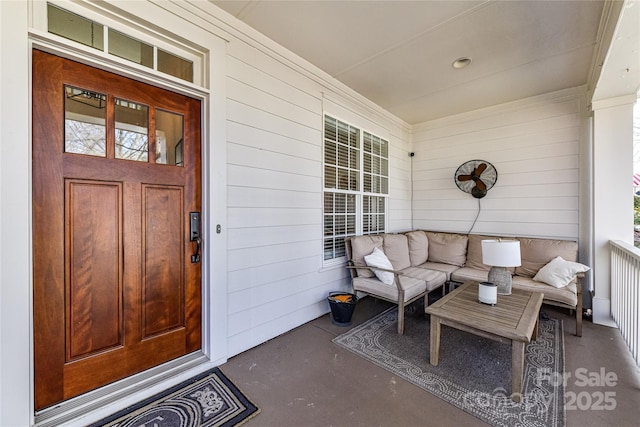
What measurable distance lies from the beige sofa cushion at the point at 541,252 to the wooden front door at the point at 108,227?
3713mm

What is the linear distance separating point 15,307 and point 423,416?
2.33 metres

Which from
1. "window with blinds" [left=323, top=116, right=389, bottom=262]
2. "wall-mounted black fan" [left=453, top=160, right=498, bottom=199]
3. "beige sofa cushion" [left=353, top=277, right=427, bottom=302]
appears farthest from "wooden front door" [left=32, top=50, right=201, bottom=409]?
"wall-mounted black fan" [left=453, top=160, right=498, bottom=199]

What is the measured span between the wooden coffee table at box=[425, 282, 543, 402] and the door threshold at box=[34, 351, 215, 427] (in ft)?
6.03

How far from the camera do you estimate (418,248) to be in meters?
3.94

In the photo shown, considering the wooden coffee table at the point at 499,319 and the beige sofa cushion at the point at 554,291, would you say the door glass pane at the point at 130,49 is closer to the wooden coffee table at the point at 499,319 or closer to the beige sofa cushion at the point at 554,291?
the wooden coffee table at the point at 499,319

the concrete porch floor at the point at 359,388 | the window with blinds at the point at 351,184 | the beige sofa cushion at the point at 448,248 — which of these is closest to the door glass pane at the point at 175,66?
the window with blinds at the point at 351,184

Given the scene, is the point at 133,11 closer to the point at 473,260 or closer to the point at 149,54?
the point at 149,54

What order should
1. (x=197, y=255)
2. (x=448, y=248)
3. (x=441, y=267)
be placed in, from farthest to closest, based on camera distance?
(x=448, y=248) → (x=441, y=267) → (x=197, y=255)

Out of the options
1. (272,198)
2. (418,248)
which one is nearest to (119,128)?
(272,198)

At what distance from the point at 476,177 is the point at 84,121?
4.48m

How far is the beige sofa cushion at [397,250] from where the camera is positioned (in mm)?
3484

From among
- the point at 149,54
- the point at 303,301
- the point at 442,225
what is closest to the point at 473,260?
the point at 442,225

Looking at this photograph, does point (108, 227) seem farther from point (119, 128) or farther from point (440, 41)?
point (440, 41)

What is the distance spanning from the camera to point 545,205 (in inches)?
139
